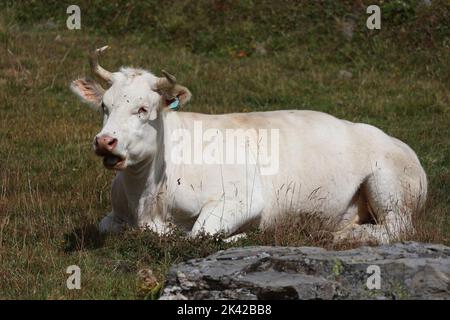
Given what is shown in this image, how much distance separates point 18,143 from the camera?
523 inches

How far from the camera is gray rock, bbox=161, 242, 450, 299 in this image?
6.88 m

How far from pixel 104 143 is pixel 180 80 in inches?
319

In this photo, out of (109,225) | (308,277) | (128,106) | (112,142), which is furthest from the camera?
(109,225)

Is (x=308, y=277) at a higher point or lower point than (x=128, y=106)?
lower

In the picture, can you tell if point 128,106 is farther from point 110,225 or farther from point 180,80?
point 180,80

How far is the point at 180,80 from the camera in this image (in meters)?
16.5

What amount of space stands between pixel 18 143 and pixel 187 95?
14.7 feet

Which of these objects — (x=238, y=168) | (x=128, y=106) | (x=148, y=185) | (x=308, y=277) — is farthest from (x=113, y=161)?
(x=308, y=277)

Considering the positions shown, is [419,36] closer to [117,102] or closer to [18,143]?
[18,143]

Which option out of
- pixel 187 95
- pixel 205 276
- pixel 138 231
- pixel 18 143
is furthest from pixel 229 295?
pixel 18 143

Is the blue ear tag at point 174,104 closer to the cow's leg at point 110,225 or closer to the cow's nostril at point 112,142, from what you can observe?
the cow's nostril at point 112,142

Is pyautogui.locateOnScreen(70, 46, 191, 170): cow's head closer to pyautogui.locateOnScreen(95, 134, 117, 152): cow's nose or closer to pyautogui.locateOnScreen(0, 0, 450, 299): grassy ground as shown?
pyautogui.locateOnScreen(95, 134, 117, 152): cow's nose
